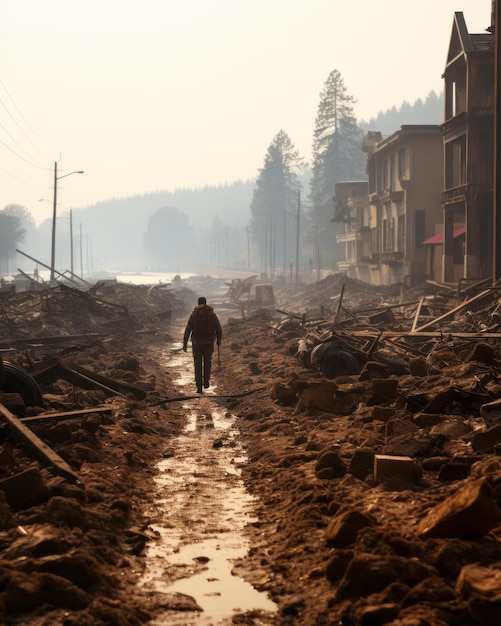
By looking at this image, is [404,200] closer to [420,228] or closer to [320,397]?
[420,228]

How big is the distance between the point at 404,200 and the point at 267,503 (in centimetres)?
4464

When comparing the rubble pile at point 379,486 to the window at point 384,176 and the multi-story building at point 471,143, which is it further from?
the window at point 384,176

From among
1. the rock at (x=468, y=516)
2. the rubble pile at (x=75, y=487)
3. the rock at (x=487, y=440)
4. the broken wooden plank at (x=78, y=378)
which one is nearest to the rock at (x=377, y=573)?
the rock at (x=468, y=516)

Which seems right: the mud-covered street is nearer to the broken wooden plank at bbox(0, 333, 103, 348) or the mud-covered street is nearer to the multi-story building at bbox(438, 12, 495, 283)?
the broken wooden plank at bbox(0, 333, 103, 348)

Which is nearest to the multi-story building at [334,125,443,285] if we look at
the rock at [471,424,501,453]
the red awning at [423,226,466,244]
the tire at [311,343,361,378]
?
the red awning at [423,226,466,244]

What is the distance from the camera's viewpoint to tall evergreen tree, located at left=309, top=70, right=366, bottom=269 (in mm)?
101125

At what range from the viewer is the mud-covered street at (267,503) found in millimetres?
6277

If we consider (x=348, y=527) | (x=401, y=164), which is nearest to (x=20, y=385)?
(x=348, y=527)

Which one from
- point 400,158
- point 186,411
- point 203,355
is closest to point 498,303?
point 203,355

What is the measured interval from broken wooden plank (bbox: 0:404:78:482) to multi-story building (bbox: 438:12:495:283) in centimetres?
2836

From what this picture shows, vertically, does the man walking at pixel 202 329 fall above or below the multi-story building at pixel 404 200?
below

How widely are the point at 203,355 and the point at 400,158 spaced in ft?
128

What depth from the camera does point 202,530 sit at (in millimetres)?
8586

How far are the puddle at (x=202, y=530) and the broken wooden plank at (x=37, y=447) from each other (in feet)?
3.36
